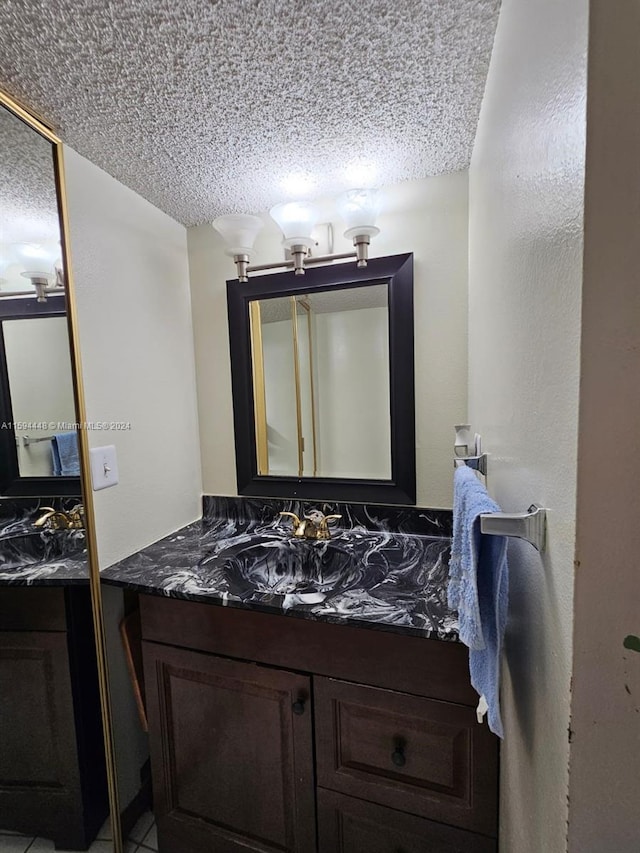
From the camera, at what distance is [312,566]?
1203mm

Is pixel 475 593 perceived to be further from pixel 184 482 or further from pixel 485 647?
pixel 184 482

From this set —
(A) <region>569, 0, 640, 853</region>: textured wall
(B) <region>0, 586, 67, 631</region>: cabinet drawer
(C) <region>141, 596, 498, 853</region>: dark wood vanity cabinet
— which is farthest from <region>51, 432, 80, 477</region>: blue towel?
(A) <region>569, 0, 640, 853</region>: textured wall

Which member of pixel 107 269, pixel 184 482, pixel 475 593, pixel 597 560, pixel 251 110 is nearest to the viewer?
pixel 597 560

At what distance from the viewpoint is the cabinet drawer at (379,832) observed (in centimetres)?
80

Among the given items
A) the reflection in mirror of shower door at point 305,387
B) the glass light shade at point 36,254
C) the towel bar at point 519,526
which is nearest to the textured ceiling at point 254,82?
the glass light shade at point 36,254

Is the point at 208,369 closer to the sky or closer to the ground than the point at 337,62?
closer to the ground

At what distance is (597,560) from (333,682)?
0.74 m

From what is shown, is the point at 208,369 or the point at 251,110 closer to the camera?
the point at 251,110

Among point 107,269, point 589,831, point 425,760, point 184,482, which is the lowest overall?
point 425,760

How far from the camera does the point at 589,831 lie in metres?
0.36

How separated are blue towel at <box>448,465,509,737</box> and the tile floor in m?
1.33

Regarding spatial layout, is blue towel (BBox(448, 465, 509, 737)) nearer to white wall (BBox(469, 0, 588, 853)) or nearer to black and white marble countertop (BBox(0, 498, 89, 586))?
white wall (BBox(469, 0, 588, 853))

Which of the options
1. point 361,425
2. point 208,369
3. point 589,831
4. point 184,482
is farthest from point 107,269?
point 589,831

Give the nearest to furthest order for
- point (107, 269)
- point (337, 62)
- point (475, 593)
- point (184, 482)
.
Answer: point (475, 593), point (337, 62), point (107, 269), point (184, 482)
